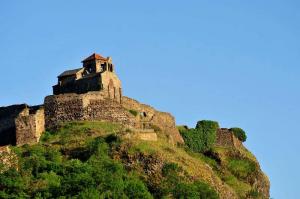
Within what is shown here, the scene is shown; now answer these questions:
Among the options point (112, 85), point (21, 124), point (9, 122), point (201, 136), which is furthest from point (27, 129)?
point (201, 136)

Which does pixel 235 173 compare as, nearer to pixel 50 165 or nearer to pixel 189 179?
pixel 189 179

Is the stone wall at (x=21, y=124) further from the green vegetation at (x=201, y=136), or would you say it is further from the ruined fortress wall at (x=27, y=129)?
the green vegetation at (x=201, y=136)

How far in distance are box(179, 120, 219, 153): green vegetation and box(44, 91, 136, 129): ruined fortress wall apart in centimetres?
1056

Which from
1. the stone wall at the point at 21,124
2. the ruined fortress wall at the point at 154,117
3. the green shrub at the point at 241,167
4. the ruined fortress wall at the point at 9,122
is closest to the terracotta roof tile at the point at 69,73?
the ruined fortress wall at the point at 154,117

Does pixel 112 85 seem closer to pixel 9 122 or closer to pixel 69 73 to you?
pixel 69 73

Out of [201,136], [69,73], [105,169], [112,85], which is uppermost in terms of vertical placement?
[69,73]

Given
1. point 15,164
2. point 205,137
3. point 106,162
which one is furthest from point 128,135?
point 205,137

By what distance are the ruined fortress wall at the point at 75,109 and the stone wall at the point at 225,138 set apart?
13865mm

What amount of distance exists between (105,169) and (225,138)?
24338 mm

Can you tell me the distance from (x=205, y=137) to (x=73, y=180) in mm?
24987

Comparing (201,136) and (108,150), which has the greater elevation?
(201,136)

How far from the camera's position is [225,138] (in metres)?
94.8

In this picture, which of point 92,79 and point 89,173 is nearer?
point 89,173

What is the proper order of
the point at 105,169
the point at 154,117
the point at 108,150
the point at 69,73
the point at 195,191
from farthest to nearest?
1. the point at 154,117
2. the point at 69,73
3. the point at 108,150
4. the point at 195,191
5. the point at 105,169
